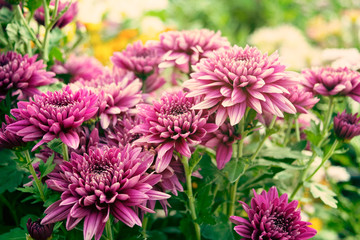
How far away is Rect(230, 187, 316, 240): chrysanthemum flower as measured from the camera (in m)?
0.49

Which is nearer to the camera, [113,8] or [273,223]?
[273,223]

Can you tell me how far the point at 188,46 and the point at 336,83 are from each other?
0.33m

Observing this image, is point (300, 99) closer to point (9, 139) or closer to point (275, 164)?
point (275, 164)

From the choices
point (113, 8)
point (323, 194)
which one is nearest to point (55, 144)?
point (323, 194)

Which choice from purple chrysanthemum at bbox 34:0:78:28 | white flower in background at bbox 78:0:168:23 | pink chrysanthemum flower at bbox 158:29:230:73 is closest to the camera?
pink chrysanthemum flower at bbox 158:29:230:73

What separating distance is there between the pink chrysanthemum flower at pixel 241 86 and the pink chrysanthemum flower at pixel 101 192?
15 cm

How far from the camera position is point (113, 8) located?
194 centimetres

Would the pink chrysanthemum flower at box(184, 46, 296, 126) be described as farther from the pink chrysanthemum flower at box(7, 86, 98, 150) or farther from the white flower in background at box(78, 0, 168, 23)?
the white flower in background at box(78, 0, 168, 23)

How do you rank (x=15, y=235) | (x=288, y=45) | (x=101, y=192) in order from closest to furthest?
(x=101, y=192), (x=15, y=235), (x=288, y=45)

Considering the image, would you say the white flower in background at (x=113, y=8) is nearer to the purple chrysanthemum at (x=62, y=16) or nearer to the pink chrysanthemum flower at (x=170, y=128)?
the purple chrysanthemum at (x=62, y=16)

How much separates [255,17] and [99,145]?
122 inches

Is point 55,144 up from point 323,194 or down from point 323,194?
up

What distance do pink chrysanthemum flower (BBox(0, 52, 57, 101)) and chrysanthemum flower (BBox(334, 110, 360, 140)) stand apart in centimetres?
63

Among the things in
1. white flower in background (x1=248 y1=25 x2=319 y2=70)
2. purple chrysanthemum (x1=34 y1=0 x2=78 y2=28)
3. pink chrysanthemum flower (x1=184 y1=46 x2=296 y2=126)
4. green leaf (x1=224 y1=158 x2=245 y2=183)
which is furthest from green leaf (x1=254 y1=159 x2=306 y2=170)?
white flower in background (x1=248 y1=25 x2=319 y2=70)
